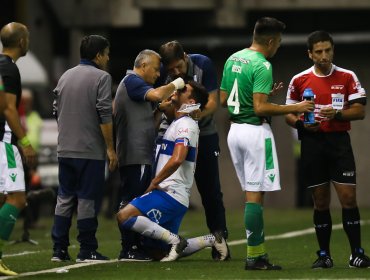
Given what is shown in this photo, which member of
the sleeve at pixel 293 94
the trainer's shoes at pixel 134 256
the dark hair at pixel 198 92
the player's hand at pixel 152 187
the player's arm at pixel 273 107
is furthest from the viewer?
the trainer's shoes at pixel 134 256

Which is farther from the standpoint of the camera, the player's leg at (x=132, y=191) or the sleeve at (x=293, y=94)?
the player's leg at (x=132, y=191)

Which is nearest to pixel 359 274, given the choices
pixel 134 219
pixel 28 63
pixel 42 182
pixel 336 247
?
pixel 134 219

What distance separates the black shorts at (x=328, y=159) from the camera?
1305 centimetres

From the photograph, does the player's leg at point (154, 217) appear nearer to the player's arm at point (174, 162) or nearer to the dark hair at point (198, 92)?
the player's arm at point (174, 162)

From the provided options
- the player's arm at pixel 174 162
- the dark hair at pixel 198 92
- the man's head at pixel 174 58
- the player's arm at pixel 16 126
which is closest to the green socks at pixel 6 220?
the player's arm at pixel 16 126

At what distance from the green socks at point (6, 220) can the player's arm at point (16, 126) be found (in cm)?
41

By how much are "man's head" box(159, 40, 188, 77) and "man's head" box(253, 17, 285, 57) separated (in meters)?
1.15

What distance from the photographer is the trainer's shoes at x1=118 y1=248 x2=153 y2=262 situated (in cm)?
1396

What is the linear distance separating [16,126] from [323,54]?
2797mm

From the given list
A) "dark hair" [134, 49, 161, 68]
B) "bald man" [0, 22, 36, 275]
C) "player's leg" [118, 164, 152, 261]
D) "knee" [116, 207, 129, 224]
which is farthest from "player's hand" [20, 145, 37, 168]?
"dark hair" [134, 49, 161, 68]

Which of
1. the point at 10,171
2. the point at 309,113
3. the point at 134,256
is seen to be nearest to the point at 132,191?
the point at 134,256

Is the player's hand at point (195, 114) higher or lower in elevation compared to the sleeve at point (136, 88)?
lower

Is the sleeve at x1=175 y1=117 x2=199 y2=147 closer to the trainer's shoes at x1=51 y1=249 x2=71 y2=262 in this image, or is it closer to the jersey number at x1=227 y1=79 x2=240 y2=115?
the jersey number at x1=227 y1=79 x2=240 y2=115

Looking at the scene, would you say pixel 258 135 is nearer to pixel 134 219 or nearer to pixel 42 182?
pixel 134 219
